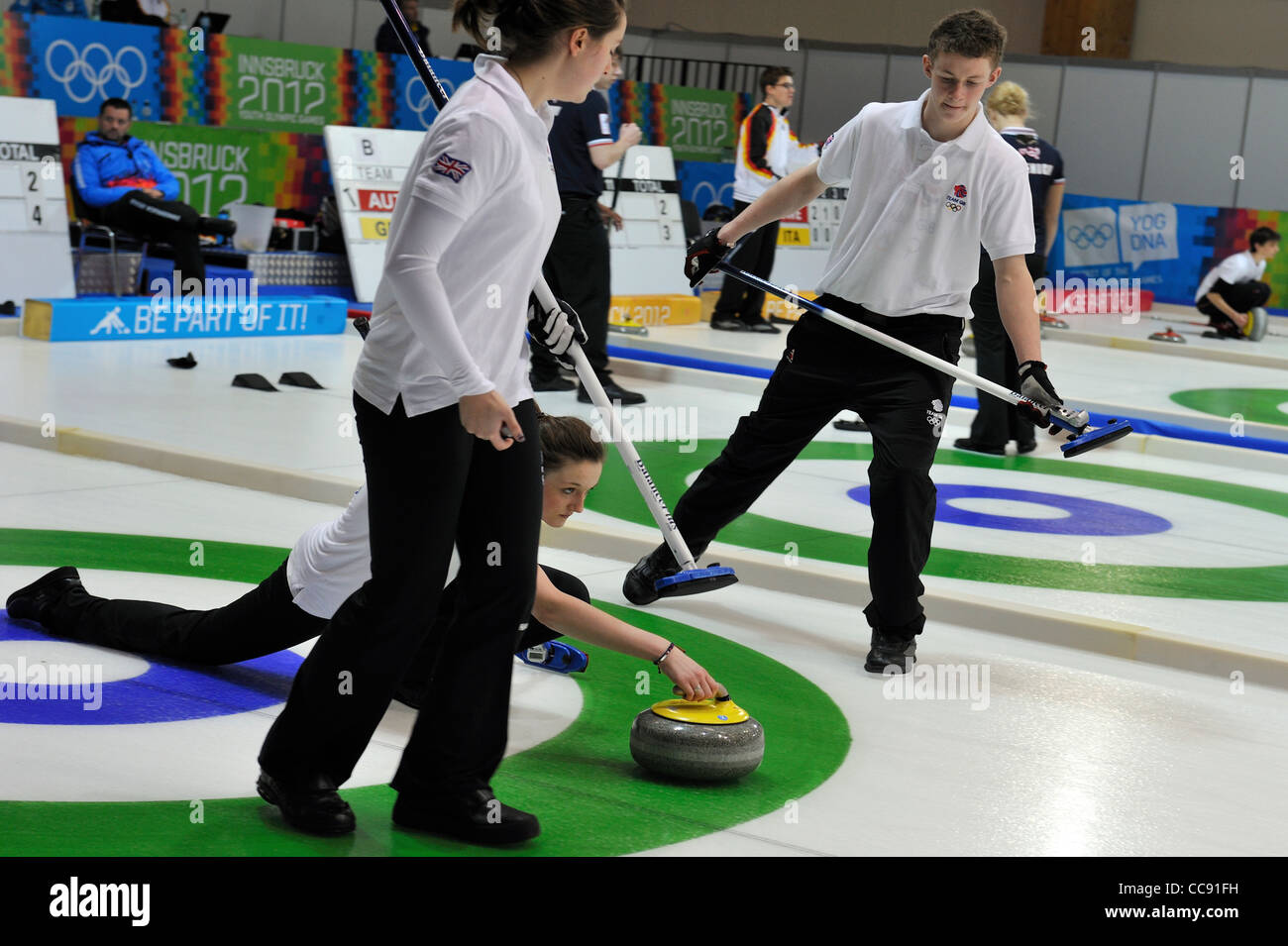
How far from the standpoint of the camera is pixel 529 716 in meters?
4.20

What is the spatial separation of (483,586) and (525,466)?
24 centimetres

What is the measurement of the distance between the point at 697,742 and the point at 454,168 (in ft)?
4.76

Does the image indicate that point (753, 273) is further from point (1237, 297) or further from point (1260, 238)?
point (1260, 238)

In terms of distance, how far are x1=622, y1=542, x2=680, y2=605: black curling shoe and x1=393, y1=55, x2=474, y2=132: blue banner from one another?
1095 centimetres

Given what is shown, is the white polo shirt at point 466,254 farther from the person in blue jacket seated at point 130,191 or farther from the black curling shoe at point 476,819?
the person in blue jacket seated at point 130,191

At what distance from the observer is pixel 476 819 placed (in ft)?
10.5

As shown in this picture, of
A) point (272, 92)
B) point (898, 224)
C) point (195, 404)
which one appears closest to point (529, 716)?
point (898, 224)

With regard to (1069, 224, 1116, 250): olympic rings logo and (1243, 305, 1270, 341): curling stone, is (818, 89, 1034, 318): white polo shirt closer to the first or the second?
(1243, 305, 1270, 341): curling stone

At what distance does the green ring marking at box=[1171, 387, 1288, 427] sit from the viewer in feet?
36.6

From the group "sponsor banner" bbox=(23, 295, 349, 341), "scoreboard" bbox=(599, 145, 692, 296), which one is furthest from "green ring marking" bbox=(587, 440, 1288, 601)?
"scoreboard" bbox=(599, 145, 692, 296)

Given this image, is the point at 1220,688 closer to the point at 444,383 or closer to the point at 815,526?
the point at 815,526

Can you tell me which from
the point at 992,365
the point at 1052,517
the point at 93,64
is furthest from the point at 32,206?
the point at 1052,517

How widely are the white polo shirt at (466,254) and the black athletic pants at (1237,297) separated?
14.6m

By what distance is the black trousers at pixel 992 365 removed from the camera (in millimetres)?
8664
